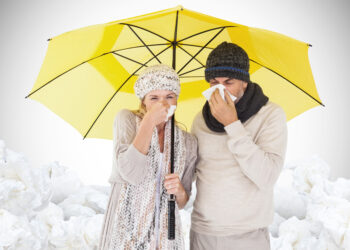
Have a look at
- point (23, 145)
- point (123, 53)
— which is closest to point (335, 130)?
point (123, 53)

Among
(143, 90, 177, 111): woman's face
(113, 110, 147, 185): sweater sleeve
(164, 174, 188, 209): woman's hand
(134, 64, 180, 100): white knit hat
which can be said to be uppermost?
(134, 64, 180, 100): white knit hat

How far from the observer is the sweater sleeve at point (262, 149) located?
90cm

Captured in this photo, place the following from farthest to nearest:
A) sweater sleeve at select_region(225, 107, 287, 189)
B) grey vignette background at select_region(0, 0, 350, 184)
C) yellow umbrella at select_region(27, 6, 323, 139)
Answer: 1. grey vignette background at select_region(0, 0, 350, 184)
2. yellow umbrella at select_region(27, 6, 323, 139)
3. sweater sleeve at select_region(225, 107, 287, 189)

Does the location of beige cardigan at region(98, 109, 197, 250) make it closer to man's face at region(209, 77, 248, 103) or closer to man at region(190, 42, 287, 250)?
man at region(190, 42, 287, 250)

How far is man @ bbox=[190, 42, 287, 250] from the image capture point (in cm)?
94

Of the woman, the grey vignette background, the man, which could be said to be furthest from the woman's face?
the grey vignette background

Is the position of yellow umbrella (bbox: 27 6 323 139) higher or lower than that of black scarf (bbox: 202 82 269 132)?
higher

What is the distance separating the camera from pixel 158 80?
1.07 meters

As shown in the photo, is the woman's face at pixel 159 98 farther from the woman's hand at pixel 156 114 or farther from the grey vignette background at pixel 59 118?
the grey vignette background at pixel 59 118

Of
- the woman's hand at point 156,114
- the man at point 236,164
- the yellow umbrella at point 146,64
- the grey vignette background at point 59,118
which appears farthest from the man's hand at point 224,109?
the grey vignette background at point 59,118

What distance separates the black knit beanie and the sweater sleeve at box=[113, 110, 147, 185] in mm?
292

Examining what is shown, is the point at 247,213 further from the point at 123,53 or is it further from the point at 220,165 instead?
the point at 123,53

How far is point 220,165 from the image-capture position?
3.35 feet

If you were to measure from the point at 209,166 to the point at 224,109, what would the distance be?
199mm
